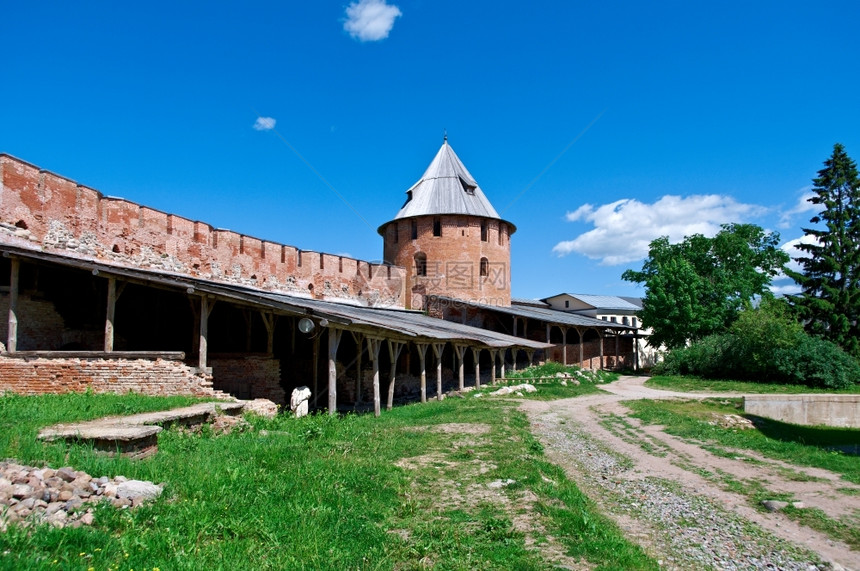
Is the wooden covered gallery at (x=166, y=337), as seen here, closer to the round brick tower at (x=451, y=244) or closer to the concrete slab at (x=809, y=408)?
the concrete slab at (x=809, y=408)

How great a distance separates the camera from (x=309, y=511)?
5090 millimetres

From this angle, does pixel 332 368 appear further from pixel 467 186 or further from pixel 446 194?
pixel 467 186

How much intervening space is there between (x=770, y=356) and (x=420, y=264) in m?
16.9

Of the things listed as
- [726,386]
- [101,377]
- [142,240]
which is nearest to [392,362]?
[101,377]

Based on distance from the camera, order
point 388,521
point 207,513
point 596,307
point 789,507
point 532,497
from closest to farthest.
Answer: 1. point 207,513
2. point 388,521
3. point 532,497
4. point 789,507
5. point 596,307

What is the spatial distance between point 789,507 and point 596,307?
46682 mm

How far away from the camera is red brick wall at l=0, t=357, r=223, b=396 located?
423 inches

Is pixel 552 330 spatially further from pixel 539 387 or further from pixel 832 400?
pixel 832 400

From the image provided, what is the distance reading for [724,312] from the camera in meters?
31.5

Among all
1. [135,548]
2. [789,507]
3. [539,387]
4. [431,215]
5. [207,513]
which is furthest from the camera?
[431,215]

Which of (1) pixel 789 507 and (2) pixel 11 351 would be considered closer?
(1) pixel 789 507

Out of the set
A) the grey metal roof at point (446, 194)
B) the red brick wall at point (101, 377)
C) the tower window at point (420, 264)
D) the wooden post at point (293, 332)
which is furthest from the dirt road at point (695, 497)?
the grey metal roof at point (446, 194)

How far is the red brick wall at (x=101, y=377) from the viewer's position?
1073cm

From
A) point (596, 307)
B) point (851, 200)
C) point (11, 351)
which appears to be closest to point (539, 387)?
point (11, 351)
